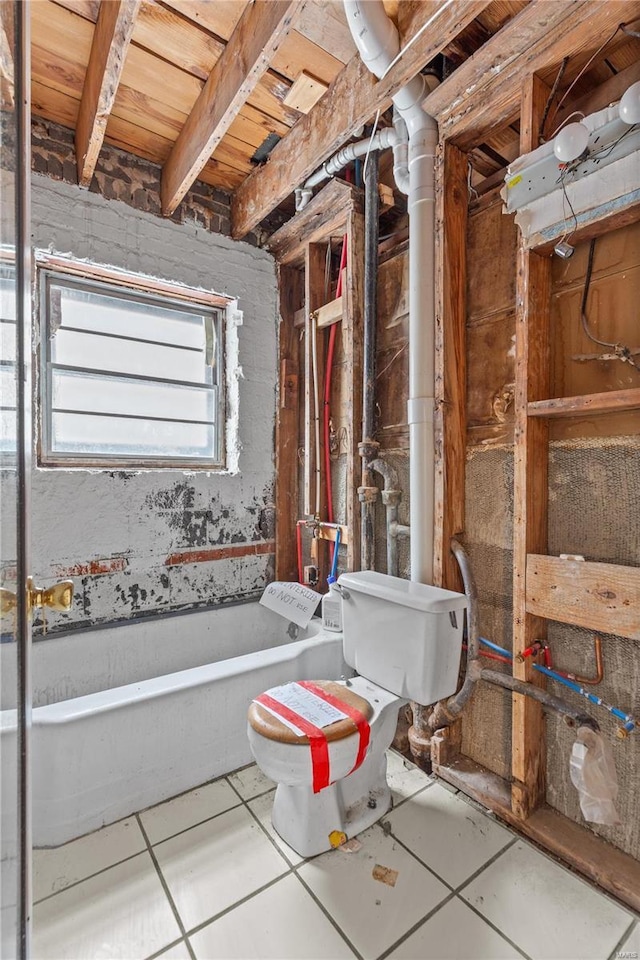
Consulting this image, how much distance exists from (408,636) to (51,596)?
109cm

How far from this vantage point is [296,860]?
4.41 ft

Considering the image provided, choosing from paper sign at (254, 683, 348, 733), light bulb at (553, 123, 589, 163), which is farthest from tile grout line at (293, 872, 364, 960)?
light bulb at (553, 123, 589, 163)

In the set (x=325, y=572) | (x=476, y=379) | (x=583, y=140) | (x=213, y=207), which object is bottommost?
(x=325, y=572)

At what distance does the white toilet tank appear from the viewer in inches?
57.5

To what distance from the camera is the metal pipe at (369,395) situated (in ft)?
6.36

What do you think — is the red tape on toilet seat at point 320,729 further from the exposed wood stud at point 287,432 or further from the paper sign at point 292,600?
the exposed wood stud at point 287,432

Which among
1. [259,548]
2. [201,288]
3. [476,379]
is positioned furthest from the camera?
[259,548]

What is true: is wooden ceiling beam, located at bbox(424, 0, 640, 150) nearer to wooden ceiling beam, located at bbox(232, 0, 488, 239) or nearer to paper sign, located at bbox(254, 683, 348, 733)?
wooden ceiling beam, located at bbox(232, 0, 488, 239)

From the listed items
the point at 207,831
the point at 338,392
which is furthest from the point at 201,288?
the point at 207,831

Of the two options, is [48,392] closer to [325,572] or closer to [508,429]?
[325,572]

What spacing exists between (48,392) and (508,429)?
1926mm

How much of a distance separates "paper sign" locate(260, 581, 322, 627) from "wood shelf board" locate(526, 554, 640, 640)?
1.08m

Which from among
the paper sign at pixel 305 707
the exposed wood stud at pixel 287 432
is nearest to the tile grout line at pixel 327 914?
the paper sign at pixel 305 707

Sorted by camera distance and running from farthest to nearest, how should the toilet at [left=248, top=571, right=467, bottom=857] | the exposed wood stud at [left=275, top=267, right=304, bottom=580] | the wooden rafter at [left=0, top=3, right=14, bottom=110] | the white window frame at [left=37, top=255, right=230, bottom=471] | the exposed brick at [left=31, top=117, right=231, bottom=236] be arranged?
the exposed wood stud at [left=275, top=267, right=304, bottom=580] → the white window frame at [left=37, top=255, right=230, bottom=471] → the exposed brick at [left=31, top=117, right=231, bottom=236] → the toilet at [left=248, top=571, right=467, bottom=857] → the wooden rafter at [left=0, top=3, right=14, bottom=110]
